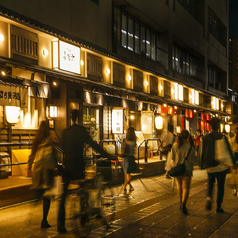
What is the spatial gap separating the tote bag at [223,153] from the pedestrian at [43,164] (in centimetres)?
376

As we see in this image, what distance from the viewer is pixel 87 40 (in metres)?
17.0

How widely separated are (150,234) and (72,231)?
4.86 ft

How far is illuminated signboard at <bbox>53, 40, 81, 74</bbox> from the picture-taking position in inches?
555

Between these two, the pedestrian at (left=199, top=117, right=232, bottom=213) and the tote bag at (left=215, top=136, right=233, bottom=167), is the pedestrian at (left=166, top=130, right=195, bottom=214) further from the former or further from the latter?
the tote bag at (left=215, top=136, right=233, bottom=167)

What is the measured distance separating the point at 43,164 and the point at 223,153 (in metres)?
4.10

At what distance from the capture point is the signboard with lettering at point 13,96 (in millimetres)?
11969

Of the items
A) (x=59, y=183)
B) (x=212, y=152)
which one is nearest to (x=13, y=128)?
(x=59, y=183)

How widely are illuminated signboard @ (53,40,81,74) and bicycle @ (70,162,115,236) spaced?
8.03 meters

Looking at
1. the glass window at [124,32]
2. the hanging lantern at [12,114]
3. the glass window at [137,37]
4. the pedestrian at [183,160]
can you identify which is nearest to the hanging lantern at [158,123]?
the glass window at [137,37]

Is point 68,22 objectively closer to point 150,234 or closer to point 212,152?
point 212,152

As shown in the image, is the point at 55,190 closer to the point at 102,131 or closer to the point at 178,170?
the point at 178,170

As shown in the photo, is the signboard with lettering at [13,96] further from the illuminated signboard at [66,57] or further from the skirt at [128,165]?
the skirt at [128,165]

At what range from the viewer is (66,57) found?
1446cm

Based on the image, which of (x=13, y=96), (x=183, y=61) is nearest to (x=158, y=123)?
(x=183, y=61)
